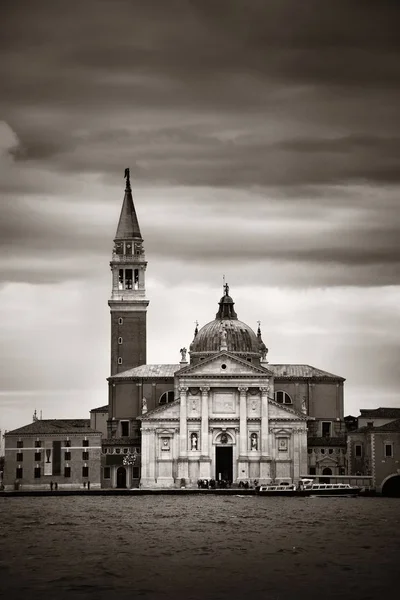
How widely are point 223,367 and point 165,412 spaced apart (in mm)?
5762

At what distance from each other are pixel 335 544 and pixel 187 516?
73.5 feet

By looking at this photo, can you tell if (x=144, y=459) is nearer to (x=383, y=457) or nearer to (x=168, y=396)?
(x=168, y=396)

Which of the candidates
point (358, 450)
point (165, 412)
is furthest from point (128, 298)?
point (358, 450)

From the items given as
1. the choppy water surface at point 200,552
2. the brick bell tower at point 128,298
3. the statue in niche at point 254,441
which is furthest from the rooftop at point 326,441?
the choppy water surface at point 200,552

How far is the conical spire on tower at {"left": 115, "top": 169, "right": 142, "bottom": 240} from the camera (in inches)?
5531

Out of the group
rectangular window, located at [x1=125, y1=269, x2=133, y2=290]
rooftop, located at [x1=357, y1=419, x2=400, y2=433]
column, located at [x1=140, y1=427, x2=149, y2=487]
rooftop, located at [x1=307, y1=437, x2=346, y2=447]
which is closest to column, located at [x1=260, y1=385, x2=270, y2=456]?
rooftop, located at [x1=307, y1=437, x2=346, y2=447]

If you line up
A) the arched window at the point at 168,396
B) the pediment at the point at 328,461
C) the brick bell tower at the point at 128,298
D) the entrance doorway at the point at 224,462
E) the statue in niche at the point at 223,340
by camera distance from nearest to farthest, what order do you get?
the entrance doorway at the point at 224,462, the pediment at the point at 328,461, the statue in niche at the point at 223,340, the arched window at the point at 168,396, the brick bell tower at the point at 128,298

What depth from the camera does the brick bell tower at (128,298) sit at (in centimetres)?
13650

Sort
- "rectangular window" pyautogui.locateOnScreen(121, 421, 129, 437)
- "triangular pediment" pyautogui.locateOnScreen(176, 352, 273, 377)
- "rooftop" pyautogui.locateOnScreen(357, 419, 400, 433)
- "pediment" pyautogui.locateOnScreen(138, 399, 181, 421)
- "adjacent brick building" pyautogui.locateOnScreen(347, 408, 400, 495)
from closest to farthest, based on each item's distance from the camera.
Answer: "adjacent brick building" pyautogui.locateOnScreen(347, 408, 400, 495)
"rooftop" pyautogui.locateOnScreen(357, 419, 400, 433)
"triangular pediment" pyautogui.locateOnScreen(176, 352, 273, 377)
"pediment" pyautogui.locateOnScreen(138, 399, 181, 421)
"rectangular window" pyautogui.locateOnScreen(121, 421, 129, 437)

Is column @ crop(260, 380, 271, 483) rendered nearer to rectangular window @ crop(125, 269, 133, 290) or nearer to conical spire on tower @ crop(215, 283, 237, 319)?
conical spire on tower @ crop(215, 283, 237, 319)

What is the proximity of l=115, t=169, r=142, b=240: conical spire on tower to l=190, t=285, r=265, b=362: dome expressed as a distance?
1175cm

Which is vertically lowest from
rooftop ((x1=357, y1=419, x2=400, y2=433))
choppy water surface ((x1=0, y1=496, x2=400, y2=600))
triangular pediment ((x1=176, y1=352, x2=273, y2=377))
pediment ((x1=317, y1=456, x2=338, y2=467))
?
choppy water surface ((x1=0, y1=496, x2=400, y2=600))

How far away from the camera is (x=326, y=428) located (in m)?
131

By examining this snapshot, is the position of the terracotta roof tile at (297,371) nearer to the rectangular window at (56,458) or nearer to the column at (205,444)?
the column at (205,444)
